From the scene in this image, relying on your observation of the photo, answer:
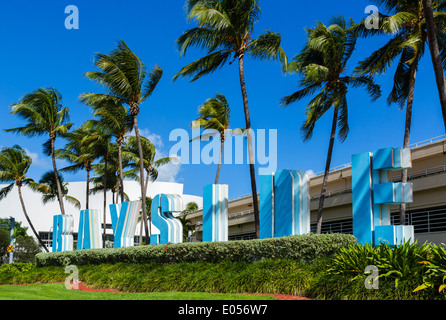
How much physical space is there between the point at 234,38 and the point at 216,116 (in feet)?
54.8

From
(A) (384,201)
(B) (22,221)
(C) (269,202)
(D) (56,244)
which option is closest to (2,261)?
(B) (22,221)

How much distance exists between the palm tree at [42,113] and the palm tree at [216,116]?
9.81m

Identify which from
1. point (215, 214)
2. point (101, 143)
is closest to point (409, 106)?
point (215, 214)

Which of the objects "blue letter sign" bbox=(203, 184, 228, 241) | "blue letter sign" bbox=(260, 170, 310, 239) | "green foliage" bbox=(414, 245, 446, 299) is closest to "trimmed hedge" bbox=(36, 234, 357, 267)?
"blue letter sign" bbox=(203, 184, 228, 241)

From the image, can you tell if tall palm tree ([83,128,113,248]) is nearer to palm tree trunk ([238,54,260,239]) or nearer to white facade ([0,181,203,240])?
palm tree trunk ([238,54,260,239])

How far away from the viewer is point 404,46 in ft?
71.6

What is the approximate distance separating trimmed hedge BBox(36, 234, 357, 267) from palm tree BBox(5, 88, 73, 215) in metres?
13.0

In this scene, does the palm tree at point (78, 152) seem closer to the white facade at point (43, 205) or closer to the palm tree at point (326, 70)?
the palm tree at point (326, 70)

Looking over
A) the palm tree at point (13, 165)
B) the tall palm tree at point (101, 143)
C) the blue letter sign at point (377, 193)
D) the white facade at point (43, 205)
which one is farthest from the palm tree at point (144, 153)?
the white facade at point (43, 205)

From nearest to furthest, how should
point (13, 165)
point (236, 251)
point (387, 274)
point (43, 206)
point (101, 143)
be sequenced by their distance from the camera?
point (387, 274) → point (236, 251) → point (101, 143) → point (13, 165) → point (43, 206)

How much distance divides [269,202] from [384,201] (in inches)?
160

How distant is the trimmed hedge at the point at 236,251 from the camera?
1398cm

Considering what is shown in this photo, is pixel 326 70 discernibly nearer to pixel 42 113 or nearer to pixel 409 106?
pixel 409 106
